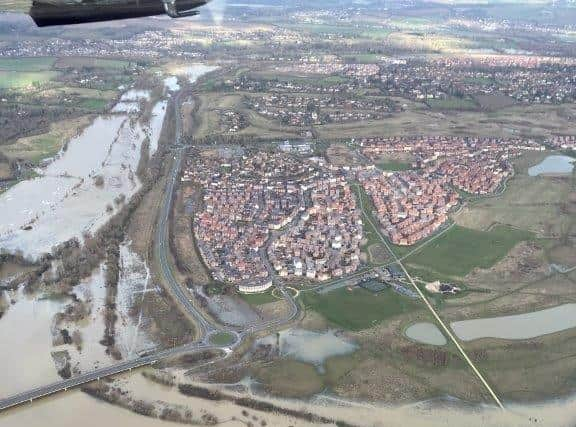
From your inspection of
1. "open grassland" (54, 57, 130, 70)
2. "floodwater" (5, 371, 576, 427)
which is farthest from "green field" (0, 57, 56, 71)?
A: "floodwater" (5, 371, 576, 427)

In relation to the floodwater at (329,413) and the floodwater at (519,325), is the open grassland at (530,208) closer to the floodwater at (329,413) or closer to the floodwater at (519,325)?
the floodwater at (519,325)

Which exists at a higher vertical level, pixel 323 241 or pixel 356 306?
pixel 323 241

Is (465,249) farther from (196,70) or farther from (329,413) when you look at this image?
(196,70)

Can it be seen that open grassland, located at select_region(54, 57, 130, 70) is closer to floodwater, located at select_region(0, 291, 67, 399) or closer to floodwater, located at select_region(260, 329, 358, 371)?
floodwater, located at select_region(0, 291, 67, 399)

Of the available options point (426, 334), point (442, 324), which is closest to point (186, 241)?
point (426, 334)

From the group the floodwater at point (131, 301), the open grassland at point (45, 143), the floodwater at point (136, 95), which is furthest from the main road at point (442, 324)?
the floodwater at point (136, 95)

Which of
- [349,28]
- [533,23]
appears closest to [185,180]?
[349,28]
